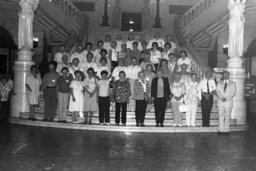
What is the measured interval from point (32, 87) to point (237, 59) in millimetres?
7057

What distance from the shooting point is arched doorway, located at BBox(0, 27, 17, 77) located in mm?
20438

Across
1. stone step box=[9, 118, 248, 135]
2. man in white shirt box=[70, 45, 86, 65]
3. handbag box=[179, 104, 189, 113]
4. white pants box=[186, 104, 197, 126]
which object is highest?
man in white shirt box=[70, 45, 86, 65]

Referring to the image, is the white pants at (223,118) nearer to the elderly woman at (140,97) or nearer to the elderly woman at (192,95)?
the elderly woman at (192,95)

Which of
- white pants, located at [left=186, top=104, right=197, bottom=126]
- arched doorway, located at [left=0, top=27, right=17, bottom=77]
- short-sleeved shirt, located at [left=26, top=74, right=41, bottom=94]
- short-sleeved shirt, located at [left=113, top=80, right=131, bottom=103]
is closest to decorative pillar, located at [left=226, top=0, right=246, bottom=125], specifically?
white pants, located at [left=186, top=104, right=197, bottom=126]

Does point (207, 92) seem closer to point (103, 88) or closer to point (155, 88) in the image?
point (155, 88)

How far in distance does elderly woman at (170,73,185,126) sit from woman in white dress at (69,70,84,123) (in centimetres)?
288

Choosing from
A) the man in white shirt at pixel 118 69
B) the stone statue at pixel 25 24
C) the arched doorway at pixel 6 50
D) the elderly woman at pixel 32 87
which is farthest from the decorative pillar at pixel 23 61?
the arched doorway at pixel 6 50

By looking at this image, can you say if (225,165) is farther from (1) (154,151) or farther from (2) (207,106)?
(2) (207,106)

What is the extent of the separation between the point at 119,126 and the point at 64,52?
425cm

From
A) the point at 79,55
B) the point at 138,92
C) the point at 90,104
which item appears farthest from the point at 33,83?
the point at 138,92

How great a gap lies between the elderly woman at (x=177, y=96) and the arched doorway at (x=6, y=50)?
1118cm

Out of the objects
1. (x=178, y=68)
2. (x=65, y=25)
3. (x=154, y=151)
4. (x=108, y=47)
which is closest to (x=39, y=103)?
(x=108, y=47)

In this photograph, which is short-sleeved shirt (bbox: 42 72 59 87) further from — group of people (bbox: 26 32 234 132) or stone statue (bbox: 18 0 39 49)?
stone statue (bbox: 18 0 39 49)

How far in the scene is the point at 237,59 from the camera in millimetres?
13922
